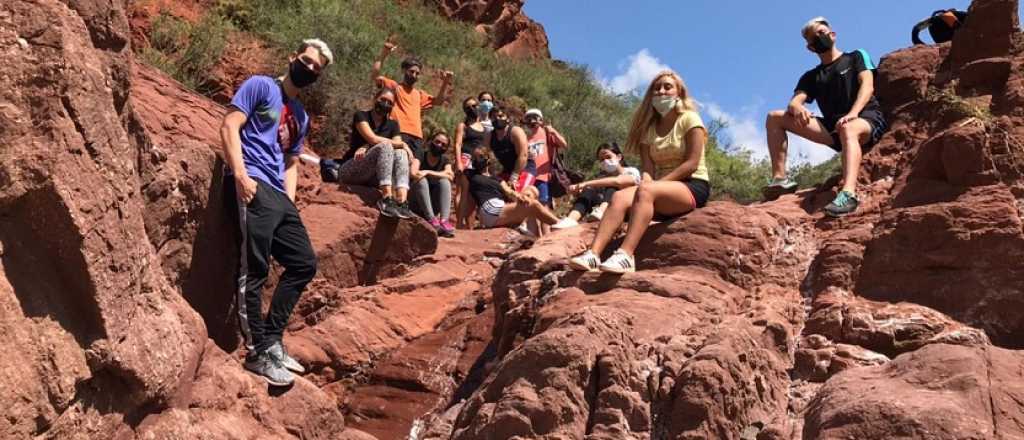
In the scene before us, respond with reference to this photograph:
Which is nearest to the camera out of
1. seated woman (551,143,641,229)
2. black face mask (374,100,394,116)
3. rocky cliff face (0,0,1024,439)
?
rocky cliff face (0,0,1024,439)

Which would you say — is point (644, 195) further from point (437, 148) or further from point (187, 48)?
point (187, 48)

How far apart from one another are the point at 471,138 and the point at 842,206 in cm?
538

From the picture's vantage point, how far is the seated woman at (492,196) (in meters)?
9.09

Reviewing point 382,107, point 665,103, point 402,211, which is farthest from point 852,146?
point 382,107

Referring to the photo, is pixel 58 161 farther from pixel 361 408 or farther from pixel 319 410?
pixel 361 408

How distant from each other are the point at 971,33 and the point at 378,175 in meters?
4.90

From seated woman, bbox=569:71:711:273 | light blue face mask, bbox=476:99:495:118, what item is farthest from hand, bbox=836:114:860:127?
light blue face mask, bbox=476:99:495:118

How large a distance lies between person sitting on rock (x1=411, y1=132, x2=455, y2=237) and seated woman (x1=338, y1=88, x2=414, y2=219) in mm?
A: 549

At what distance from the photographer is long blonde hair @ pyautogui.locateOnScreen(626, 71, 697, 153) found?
6395mm

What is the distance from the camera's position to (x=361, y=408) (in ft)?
20.1

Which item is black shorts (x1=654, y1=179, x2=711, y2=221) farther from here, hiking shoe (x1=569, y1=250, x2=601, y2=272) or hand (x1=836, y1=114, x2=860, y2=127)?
hand (x1=836, y1=114, x2=860, y2=127)

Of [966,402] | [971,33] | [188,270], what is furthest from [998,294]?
[188,270]

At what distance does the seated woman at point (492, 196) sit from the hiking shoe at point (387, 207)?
1251 millimetres

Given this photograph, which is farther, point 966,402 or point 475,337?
point 475,337
